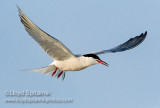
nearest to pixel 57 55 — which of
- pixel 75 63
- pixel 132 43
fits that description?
pixel 75 63

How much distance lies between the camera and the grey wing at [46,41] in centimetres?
1020

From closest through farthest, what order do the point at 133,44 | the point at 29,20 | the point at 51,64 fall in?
the point at 29,20, the point at 51,64, the point at 133,44

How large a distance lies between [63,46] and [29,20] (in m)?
1.19

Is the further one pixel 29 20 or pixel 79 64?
pixel 79 64

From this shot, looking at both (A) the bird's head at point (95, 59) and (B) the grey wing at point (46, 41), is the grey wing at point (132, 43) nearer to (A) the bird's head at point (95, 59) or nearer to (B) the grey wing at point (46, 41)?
(A) the bird's head at point (95, 59)

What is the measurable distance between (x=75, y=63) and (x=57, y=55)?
55 cm

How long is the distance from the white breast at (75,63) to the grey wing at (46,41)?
0.15m

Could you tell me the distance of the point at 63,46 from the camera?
1067 centimetres

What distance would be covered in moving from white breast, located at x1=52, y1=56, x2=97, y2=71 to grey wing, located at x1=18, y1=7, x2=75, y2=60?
0.49ft

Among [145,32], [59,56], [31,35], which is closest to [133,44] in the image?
[145,32]

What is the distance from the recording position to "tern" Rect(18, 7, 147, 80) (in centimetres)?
1027

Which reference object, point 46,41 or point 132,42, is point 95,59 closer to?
point 46,41

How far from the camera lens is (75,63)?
1120cm

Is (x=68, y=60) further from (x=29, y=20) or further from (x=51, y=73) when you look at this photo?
(x=29, y=20)
